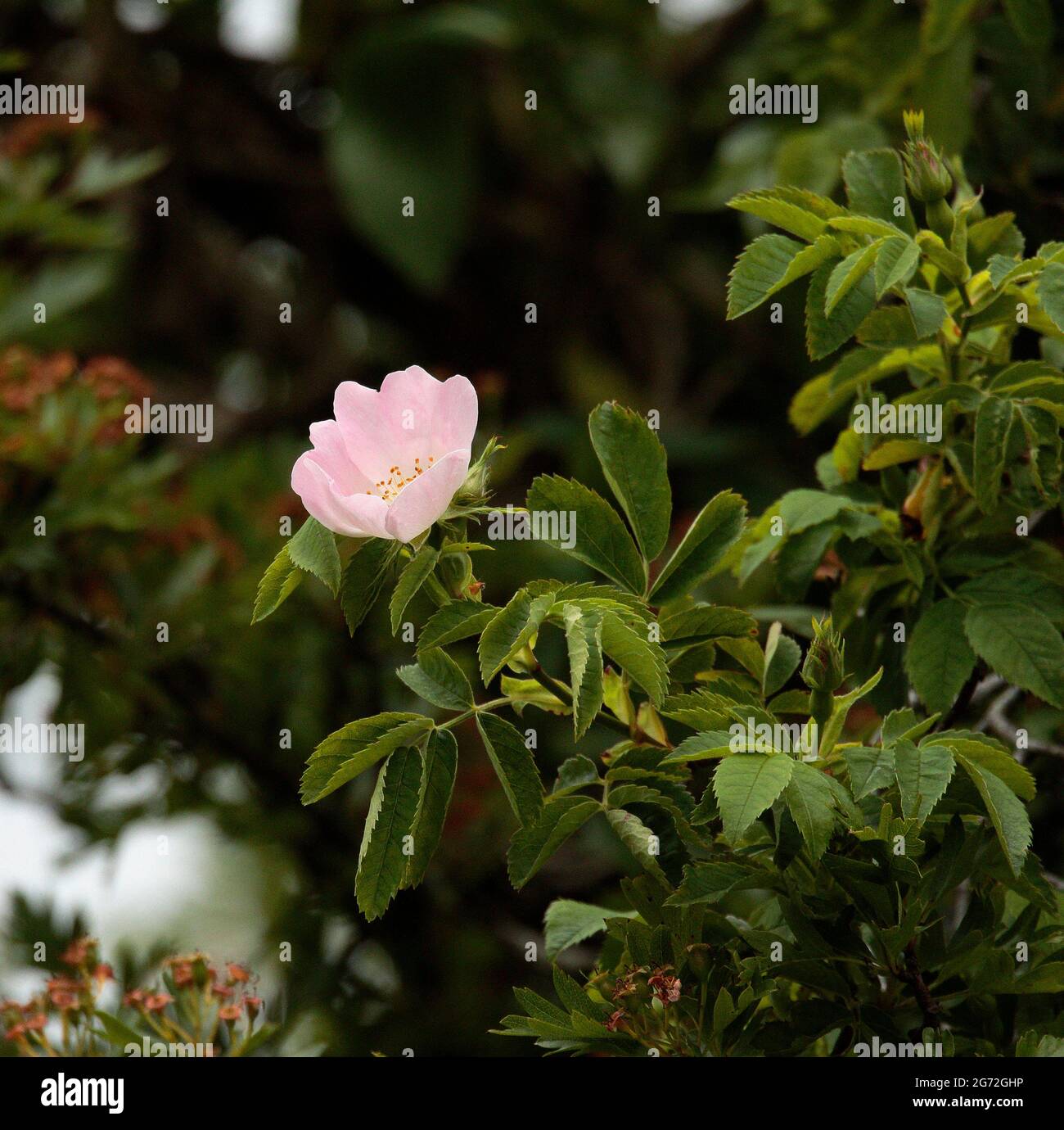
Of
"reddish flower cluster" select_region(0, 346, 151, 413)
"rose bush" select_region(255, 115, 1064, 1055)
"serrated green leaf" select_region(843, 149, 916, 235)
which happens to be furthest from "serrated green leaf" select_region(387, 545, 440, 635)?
"reddish flower cluster" select_region(0, 346, 151, 413)

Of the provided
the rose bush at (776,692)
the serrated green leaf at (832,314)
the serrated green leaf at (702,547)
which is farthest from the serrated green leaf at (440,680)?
the serrated green leaf at (832,314)

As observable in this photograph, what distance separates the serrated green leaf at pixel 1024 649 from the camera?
66 cm

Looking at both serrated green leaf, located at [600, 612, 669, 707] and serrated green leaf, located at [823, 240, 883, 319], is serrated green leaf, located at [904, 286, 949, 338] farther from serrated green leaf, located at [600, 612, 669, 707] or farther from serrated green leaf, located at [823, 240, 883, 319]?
serrated green leaf, located at [600, 612, 669, 707]

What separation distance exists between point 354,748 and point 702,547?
19cm

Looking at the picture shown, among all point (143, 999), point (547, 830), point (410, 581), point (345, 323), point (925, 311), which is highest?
point (345, 323)

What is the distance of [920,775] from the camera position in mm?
548

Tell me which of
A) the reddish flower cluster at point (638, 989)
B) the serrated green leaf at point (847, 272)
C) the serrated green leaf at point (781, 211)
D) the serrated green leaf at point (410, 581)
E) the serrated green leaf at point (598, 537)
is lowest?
the reddish flower cluster at point (638, 989)

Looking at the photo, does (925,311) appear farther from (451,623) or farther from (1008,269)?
(451,623)

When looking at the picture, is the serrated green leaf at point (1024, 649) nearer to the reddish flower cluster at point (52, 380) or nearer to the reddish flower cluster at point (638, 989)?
the reddish flower cluster at point (638, 989)

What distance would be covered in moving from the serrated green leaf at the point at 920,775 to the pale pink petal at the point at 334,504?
0.23 m

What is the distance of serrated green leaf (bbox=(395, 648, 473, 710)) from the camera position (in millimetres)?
605

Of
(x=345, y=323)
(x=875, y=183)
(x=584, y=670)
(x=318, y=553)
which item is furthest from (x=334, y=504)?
(x=345, y=323)

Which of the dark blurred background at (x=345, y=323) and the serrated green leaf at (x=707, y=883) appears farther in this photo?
the dark blurred background at (x=345, y=323)
